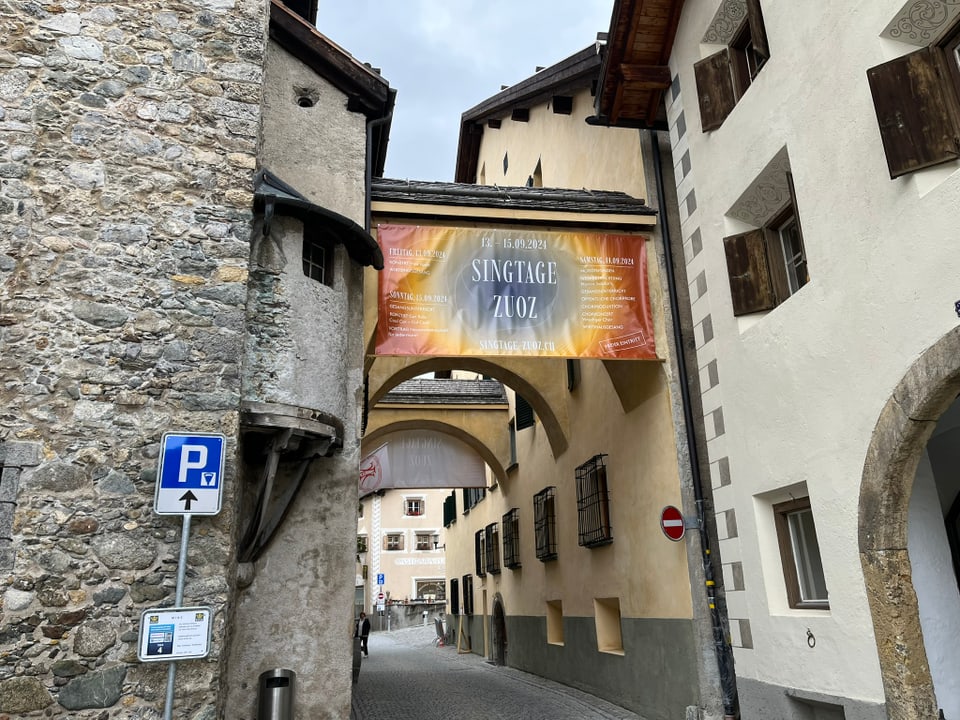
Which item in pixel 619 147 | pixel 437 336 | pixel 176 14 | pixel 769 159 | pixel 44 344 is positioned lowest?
pixel 44 344

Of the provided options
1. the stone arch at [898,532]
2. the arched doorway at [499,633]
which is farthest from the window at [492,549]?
the stone arch at [898,532]

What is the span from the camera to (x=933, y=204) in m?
4.48

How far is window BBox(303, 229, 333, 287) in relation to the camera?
22.5 ft

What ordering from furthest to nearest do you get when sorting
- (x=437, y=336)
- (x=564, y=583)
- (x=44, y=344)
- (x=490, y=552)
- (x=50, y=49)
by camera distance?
(x=490, y=552) → (x=564, y=583) → (x=437, y=336) → (x=50, y=49) → (x=44, y=344)

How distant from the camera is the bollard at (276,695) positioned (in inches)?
237

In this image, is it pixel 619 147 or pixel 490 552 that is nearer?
pixel 619 147

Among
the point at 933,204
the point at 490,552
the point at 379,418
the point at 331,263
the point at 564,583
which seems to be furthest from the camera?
the point at 490,552

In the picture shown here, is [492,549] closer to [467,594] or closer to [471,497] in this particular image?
[471,497]

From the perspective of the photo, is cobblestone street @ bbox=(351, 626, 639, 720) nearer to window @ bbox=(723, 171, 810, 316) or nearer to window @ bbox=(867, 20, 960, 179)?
window @ bbox=(723, 171, 810, 316)

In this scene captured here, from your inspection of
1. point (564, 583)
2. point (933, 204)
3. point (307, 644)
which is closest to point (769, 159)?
point (933, 204)

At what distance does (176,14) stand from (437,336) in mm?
3819

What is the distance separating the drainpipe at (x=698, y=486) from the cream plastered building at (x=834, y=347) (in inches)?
27.1

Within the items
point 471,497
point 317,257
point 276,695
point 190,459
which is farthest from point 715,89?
point 471,497

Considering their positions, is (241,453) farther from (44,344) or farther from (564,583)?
(564,583)
